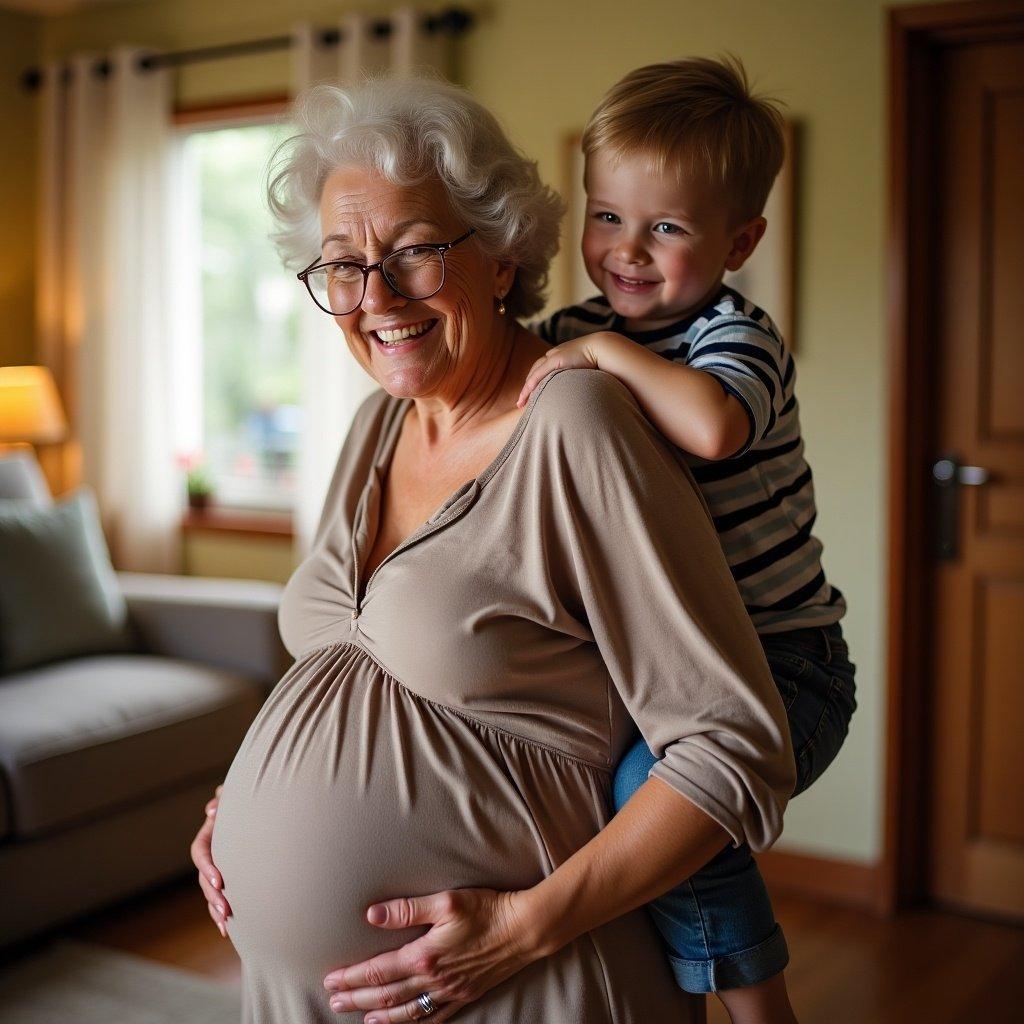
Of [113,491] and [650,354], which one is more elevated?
[650,354]

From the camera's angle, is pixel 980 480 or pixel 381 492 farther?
pixel 980 480

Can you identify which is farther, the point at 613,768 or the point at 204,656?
the point at 204,656

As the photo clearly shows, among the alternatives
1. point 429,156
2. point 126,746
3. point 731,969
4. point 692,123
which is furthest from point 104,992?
point 692,123

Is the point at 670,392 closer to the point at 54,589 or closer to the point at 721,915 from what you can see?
the point at 721,915

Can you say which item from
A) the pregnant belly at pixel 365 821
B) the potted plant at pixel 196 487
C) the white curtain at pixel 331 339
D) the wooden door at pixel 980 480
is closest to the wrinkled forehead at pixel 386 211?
the pregnant belly at pixel 365 821

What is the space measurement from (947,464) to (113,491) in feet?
10.0

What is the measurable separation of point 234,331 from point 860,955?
3220 millimetres

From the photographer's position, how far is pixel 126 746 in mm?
2979

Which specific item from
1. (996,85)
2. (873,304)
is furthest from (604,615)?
(996,85)

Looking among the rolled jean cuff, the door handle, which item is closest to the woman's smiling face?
the rolled jean cuff

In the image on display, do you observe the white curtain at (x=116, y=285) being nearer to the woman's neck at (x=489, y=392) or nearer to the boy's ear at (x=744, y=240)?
the woman's neck at (x=489, y=392)

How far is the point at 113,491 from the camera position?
462cm

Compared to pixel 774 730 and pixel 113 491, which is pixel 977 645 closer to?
pixel 774 730

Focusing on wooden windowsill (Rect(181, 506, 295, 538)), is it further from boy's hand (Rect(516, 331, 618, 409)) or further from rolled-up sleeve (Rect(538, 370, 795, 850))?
rolled-up sleeve (Rect(538, 370, 795, 850))
